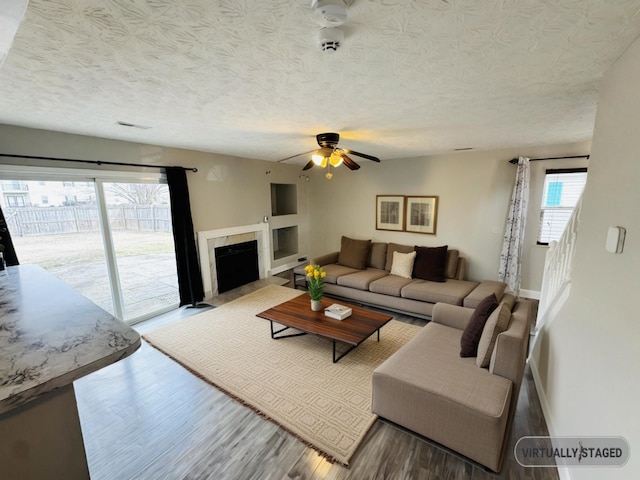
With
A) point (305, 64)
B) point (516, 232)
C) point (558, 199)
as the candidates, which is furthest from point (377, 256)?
point (305, 64)

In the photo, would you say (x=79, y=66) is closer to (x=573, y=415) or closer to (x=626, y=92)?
(x=626, y=92)

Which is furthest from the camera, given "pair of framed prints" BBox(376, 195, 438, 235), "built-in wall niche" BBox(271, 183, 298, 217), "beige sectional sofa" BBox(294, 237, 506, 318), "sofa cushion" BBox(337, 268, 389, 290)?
"built-in wall niche" BBox(271, 183, 298, 217)

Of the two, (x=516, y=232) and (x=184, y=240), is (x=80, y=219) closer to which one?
(x=184, y=240)

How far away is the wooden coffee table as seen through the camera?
2721 millimetres

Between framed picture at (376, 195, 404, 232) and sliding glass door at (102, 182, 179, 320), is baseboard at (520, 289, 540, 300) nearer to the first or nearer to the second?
framed picture at (376, 195, 404, 232)

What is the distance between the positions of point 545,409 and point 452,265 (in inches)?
97.4

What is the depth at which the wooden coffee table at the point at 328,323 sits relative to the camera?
272 centimetres

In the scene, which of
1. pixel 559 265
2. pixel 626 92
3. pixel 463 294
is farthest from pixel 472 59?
pixel 463 294

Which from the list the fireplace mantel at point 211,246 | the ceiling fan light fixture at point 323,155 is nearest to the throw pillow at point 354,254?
the fireplace mantel at point 211,246

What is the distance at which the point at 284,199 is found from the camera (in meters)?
6.33

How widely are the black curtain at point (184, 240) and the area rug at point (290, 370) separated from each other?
504 mm

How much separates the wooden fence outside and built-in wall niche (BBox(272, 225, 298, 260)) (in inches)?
105

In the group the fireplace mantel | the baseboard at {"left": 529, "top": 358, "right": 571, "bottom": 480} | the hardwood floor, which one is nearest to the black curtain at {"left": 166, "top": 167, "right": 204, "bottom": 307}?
the fireplace mantel

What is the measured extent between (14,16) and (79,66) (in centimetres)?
71
